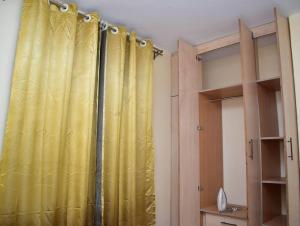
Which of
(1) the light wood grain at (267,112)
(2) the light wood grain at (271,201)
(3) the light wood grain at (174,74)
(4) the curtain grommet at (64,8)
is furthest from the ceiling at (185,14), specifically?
(2) the light wood grain at (271,201)

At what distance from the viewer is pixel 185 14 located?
85.9 inches

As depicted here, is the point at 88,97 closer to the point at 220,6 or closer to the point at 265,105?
the point at 220,6

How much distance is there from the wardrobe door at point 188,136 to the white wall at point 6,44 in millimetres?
→ 1482

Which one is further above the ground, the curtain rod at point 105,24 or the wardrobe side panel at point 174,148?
the curtain rod at point 105,24

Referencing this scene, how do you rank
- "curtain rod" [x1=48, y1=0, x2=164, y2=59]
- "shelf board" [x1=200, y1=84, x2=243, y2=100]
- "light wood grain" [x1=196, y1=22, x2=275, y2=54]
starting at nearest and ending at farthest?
1. "curtain rod" [x1=48, y1=0, x2=164, y2=59]
2. "light wood grain" [x1=196, y1=22, x2=275, y2=54]
3. "shelf board" [x1=200, y1=84, x2=243, y2=100]

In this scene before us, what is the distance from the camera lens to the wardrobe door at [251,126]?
6.50 feet

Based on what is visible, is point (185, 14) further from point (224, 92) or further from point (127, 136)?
point (127, 136)

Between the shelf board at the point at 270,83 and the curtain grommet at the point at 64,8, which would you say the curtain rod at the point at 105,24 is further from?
the shelf board at the point at 270,83

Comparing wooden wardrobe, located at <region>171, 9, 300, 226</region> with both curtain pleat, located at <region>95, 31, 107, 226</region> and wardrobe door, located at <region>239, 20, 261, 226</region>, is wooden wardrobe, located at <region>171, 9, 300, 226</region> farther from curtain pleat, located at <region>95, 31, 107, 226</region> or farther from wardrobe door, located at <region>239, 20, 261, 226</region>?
curtain pleat, located at <region>95, 31, 107, 226</region>

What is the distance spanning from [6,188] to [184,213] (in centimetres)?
152

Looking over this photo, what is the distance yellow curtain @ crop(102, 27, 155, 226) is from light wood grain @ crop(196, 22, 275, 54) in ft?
2.05

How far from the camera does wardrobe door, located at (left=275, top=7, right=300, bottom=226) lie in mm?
1771

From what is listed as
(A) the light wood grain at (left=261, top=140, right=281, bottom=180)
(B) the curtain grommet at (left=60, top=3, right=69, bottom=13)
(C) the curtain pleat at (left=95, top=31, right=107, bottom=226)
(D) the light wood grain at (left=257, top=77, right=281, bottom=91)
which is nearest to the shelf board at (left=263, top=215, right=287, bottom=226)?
(A) the light wood grain at (left=261, top=140, right=281, bottom=180)

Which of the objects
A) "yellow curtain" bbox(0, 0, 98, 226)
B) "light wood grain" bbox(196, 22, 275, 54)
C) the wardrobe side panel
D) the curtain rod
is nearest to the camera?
"yellow curtain" bbox(0, 0, 98, 226)
